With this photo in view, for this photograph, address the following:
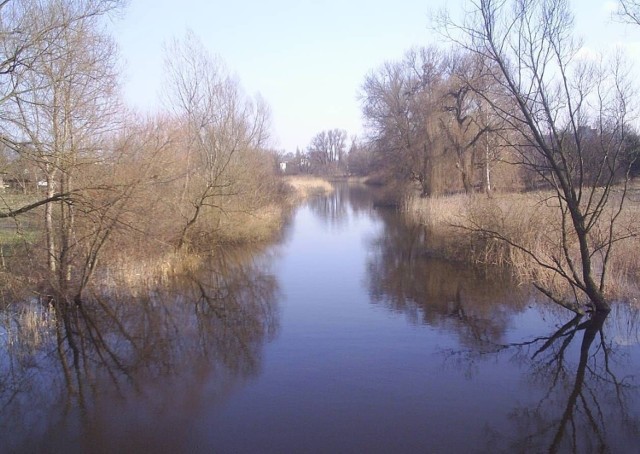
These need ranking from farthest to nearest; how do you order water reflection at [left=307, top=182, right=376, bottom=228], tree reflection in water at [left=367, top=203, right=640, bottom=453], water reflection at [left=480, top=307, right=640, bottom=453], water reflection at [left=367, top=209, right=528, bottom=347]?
water reflection at [left=307, top=182, right=376, bottom=228] → water reflection at [left=367, top=209, right=528, bottom=347] → tree reflection in water at [left=367, top=203, right=640, bottom=453] → water reflection at [left=480, top=307, right=640, bottom=453]

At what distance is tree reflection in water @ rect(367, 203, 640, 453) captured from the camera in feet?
17.1

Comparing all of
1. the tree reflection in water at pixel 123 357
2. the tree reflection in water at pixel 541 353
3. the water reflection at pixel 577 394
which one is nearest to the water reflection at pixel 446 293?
the tree reflection in water at pixel 541 353

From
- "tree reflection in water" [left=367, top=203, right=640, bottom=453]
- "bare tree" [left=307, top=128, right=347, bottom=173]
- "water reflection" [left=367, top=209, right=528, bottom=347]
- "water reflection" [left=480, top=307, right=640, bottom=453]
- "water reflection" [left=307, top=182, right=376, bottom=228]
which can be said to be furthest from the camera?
"bare tree" [left=307, top=128, right=347, bottom=173]

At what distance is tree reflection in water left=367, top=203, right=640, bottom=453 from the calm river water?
→ 0.02 metres

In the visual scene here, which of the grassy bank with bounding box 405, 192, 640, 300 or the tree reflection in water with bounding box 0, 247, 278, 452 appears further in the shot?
the grassy bank with bounding box 405, 192, 640, 300

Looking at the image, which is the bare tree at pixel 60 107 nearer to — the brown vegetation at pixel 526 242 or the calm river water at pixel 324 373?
the calm river water at pixel 324 373

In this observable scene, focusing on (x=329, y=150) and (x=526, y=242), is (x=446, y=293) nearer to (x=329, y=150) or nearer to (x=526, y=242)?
(x=526, y=242)

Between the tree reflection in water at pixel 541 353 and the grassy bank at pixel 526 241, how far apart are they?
20.3 inches

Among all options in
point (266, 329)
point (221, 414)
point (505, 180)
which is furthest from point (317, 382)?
point (505, 180)

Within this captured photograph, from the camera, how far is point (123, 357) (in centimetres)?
759

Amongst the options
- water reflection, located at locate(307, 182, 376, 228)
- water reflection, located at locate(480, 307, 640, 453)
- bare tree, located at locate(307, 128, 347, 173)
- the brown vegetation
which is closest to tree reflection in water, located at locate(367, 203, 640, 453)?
water reflection, located at locate(480, 307, 640, 453)

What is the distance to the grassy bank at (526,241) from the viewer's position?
32.2 ft

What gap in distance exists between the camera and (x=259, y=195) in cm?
2133

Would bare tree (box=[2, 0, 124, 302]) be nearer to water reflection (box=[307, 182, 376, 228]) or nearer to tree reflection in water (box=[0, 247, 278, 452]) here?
tree reflection in water (box=[0, 247, 278, 452])
